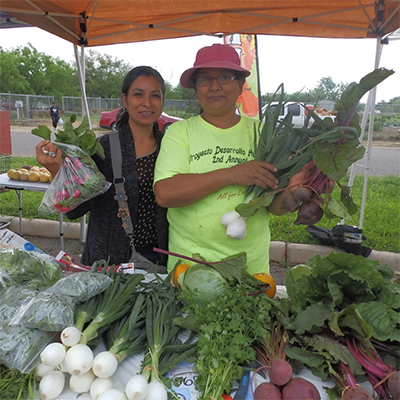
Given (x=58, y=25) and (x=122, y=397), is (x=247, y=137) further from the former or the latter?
(x=58, y=25)

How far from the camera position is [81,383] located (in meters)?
1.25

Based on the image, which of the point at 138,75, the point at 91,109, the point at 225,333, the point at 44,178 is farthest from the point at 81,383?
the point at 91,109

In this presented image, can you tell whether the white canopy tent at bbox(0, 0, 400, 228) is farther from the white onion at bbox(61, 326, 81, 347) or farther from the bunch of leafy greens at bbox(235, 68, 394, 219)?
the white onion at bbox(61, 326, 81, 347)

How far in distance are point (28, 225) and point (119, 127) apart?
4.01 metres

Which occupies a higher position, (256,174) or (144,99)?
(144,99)

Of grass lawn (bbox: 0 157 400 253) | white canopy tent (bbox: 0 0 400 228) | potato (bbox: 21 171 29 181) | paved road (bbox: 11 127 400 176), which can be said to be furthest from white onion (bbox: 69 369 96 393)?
paved road (bbox: 11 127 400 176)

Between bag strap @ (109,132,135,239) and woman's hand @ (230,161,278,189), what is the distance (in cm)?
86

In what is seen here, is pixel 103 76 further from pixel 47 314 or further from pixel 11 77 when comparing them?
pixel 47 314

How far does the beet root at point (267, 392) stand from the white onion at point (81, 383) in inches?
22.3

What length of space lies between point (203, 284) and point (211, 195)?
0.51m

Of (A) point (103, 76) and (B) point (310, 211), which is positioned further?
(A) point (103, 76)

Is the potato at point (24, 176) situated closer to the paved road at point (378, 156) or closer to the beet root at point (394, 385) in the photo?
the beet root at point (394, 385)

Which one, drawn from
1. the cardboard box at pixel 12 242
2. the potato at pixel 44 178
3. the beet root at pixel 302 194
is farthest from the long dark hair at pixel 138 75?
the potato at pixel 44 178

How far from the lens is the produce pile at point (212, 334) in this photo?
123 cm
